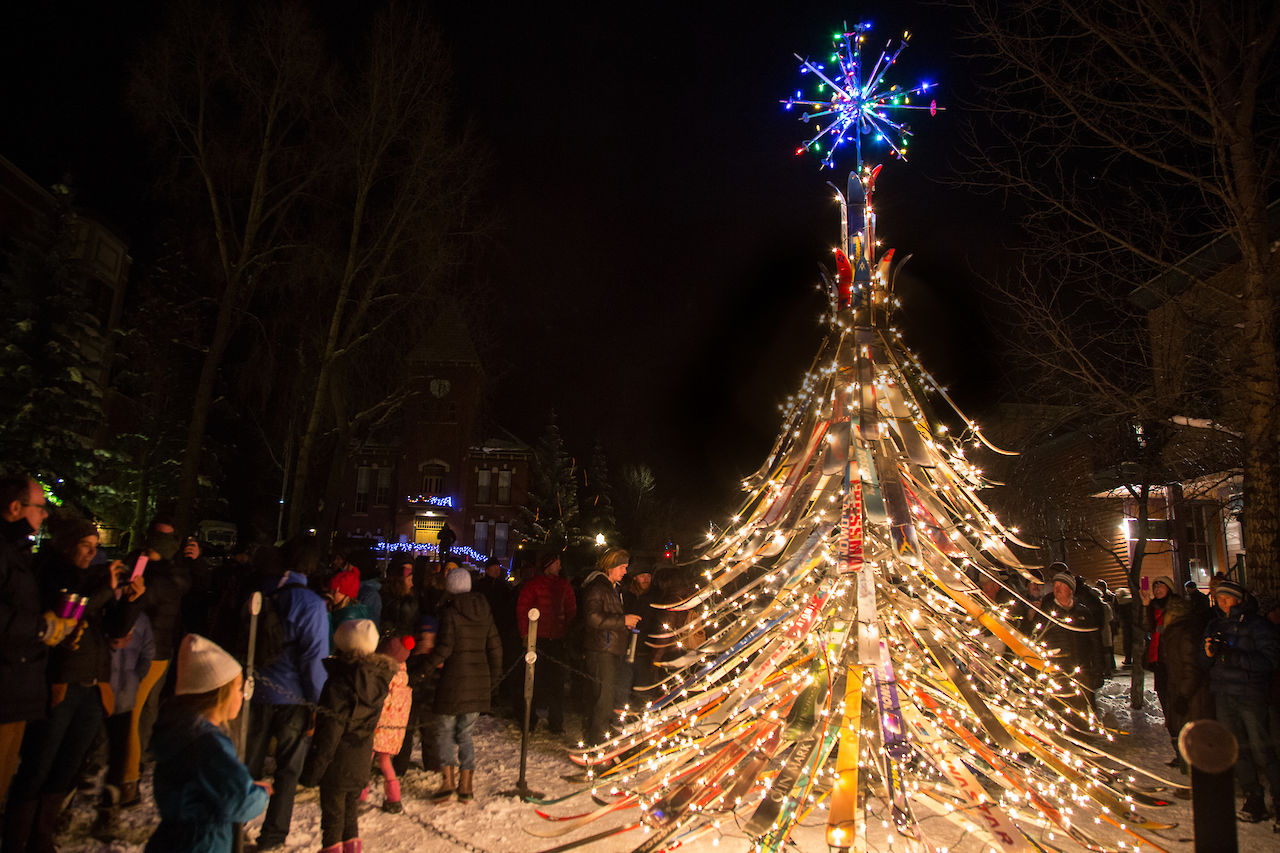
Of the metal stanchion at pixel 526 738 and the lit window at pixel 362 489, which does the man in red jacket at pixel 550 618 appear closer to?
the metal stanchion at pixel 526 738

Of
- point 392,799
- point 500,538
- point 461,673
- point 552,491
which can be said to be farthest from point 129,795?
point 500,538

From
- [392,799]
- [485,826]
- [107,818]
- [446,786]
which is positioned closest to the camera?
[107,818]

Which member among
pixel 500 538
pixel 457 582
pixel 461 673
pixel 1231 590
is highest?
pixel 1231 590

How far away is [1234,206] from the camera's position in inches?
334

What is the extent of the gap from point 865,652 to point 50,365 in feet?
66.3

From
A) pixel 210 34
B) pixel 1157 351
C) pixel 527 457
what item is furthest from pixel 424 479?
pixel 1157 351

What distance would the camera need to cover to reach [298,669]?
17.7 ft

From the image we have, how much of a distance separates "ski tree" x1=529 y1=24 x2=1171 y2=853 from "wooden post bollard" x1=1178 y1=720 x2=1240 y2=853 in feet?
5.63

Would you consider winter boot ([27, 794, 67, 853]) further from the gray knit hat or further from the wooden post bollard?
the gray knit hat

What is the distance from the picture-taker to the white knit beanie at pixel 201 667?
327cm

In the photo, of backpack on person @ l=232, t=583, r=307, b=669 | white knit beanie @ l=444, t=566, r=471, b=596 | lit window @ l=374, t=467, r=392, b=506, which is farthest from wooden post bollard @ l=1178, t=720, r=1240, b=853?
lit window @ l=374, t=467, r=392, b=506

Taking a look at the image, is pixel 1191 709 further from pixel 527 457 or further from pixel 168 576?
pixel 527 457

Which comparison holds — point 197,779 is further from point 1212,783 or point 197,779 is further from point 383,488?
point 383,488

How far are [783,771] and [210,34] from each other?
1738 cm
